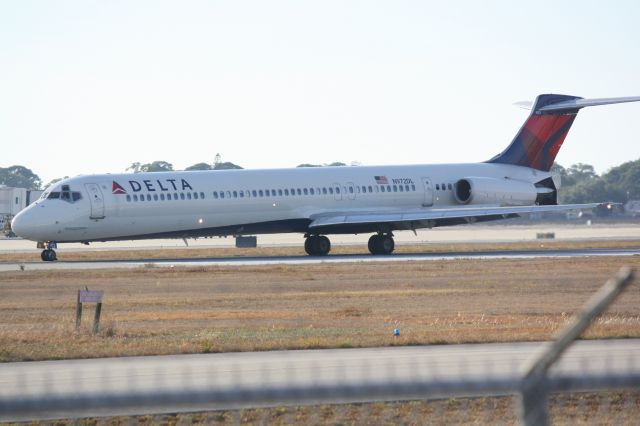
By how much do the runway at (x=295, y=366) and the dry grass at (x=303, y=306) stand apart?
750 millimetres

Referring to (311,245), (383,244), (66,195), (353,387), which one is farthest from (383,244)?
(353,387)

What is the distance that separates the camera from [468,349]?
1698cm

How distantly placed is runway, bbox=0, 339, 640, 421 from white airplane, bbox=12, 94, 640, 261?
2876 centimetres

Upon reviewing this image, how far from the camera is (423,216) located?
48.3 meters

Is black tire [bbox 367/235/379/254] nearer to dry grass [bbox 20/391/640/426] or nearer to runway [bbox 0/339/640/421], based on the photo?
runway [bbox 0/339/640/421]

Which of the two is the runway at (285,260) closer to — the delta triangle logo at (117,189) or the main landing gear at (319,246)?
the main landing gear at (319,246)

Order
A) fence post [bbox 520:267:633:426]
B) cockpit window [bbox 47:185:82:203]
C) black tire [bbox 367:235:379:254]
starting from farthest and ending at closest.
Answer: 1. black tire [bbox 367:235:379:254]
2. cockpit window [bbox 47:185:82:203]
3. fence post [bbox 520:267:633:426]

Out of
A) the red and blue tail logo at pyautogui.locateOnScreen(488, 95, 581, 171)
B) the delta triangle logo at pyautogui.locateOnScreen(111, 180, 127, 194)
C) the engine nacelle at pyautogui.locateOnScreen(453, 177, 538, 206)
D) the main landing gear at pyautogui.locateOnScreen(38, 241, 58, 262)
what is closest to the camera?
the delta triangle logo at pyautogui.locateOnScreen(111, 180, 127, 194)

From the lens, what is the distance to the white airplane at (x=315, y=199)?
4456cm

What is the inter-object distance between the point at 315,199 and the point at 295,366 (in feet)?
112

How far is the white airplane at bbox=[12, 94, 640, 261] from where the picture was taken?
44562mm

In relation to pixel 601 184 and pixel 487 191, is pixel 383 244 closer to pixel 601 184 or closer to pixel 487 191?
pixel 487 191

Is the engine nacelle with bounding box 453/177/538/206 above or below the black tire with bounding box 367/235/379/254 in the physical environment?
above

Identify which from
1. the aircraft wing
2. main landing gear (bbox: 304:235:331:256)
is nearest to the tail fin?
the aircraft wing
